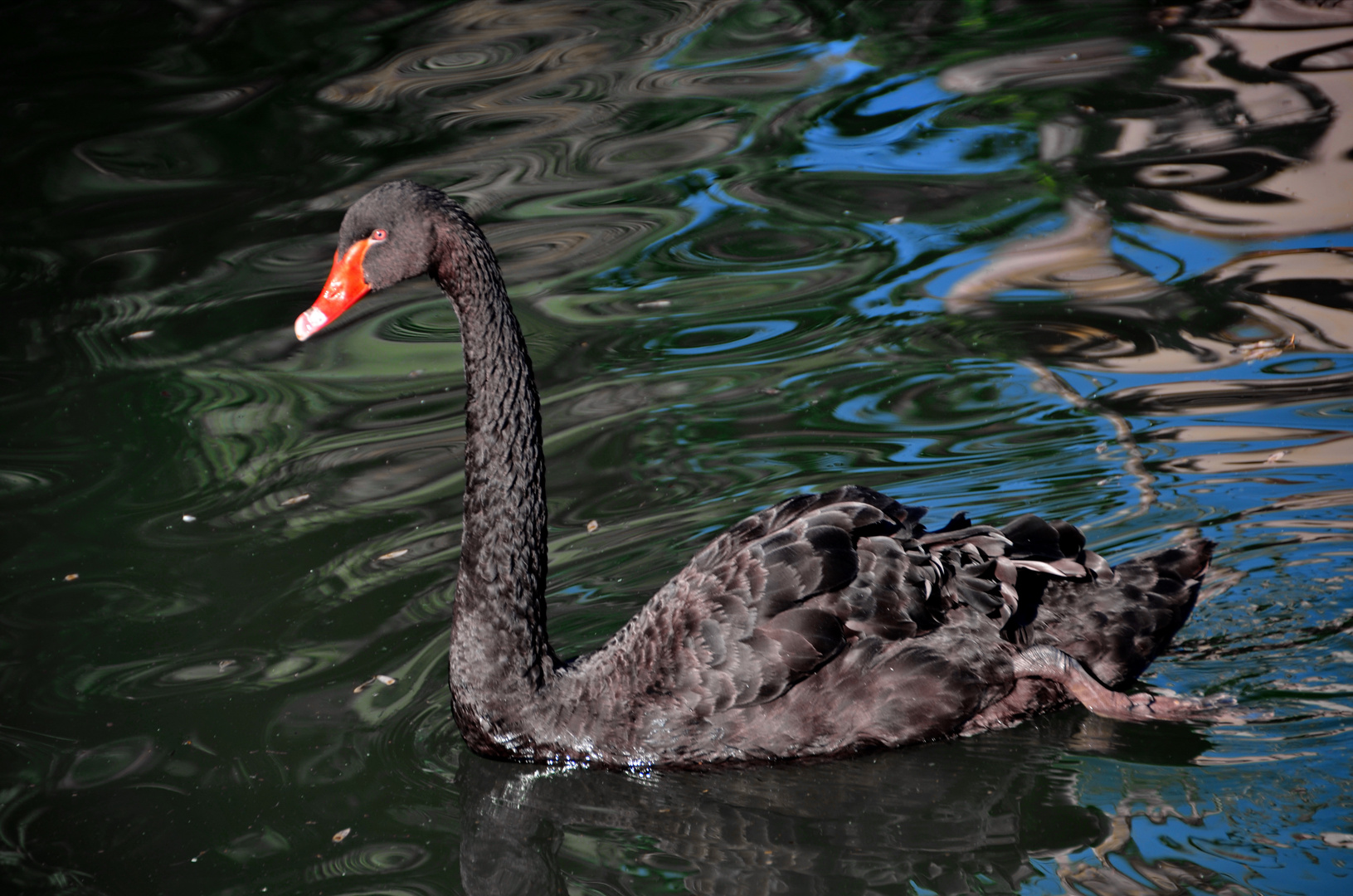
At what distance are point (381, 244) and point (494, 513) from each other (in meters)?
0.94

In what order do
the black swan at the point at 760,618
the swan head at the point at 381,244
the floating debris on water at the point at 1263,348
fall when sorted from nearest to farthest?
1. the black swan at the point at 760,618
2. the swan head at the point at 381,244
3. the floating debris on water at the point at 1263,348

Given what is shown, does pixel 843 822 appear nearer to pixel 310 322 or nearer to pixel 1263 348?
pixel 310 322

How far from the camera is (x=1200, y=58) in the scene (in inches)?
408

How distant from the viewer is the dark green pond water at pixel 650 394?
4016 millimetres

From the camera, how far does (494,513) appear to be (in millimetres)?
4375

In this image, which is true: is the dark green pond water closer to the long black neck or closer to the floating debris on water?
the floating debris on water

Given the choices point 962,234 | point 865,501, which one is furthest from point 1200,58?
point 865,501

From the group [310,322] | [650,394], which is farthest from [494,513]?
[650,394]

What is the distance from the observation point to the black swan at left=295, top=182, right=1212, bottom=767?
163 inches

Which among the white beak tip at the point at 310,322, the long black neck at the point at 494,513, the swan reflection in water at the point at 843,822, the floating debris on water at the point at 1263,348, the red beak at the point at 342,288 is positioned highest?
the red beak at the point at 342,288

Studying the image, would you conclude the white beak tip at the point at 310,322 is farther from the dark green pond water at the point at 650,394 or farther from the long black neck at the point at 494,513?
the dark green pond water at the point at 650,394

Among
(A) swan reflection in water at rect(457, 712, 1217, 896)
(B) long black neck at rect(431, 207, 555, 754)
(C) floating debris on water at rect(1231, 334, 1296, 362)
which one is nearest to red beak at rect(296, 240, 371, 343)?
(B) long black neck at rect(431, 207, 555, 754)

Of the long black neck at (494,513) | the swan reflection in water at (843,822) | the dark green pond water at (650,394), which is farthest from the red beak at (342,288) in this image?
the swan reflection in water at (843,822)

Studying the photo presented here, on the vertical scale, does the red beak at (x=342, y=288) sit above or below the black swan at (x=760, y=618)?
above
